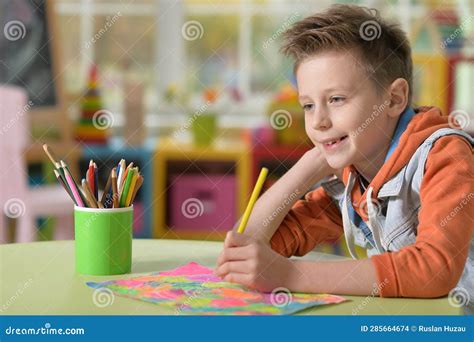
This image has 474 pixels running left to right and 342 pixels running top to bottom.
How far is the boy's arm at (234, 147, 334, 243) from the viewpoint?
1.17 meters

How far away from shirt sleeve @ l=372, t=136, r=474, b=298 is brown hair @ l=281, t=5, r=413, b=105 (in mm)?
231

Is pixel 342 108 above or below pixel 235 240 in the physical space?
above

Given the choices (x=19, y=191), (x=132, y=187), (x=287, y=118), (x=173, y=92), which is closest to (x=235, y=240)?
(x=132, y=187)

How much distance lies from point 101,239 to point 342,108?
0.38 meters

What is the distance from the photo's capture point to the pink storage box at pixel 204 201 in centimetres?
362

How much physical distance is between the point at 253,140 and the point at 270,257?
2.62 meters

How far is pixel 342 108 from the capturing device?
3.46 feet

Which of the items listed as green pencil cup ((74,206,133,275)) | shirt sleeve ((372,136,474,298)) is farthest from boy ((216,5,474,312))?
green pencil cup ((74,206,133,275))

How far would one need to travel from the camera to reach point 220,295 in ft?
3.10

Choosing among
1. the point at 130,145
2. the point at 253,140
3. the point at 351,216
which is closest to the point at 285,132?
the point at 253,140

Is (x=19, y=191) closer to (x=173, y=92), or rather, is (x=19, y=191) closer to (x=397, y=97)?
(x=173, y=92)

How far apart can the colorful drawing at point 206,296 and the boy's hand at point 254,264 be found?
15mm

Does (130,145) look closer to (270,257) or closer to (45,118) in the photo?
(45,118)
